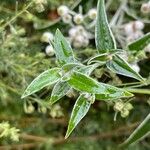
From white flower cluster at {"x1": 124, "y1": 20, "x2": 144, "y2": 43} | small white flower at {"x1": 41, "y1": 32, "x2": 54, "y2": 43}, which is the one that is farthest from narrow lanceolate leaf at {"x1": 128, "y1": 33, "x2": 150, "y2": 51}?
small white flower at {"x1": 41, "y1": 32, "x2": 54, "y2": 43}

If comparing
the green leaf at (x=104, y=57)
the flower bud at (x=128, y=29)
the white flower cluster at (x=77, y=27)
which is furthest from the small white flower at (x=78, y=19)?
the green leaf at (x=104, y=57)

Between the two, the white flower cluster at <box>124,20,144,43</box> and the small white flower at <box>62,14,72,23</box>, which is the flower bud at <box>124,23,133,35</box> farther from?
the small white flower at <box>62,14,72,23</box>

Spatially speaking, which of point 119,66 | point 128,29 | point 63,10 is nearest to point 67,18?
point 63,10

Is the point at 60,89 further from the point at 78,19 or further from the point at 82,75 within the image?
the point at 78,19

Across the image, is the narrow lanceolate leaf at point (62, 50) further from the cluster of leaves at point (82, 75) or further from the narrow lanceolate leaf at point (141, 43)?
the narrow lanceolate leaf at point (141, 43)

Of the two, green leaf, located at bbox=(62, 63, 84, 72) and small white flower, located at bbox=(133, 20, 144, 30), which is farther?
small white flower, located at bbox=(133, 20, 144, 30)

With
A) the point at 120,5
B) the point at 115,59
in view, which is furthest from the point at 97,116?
the point at 115,59
